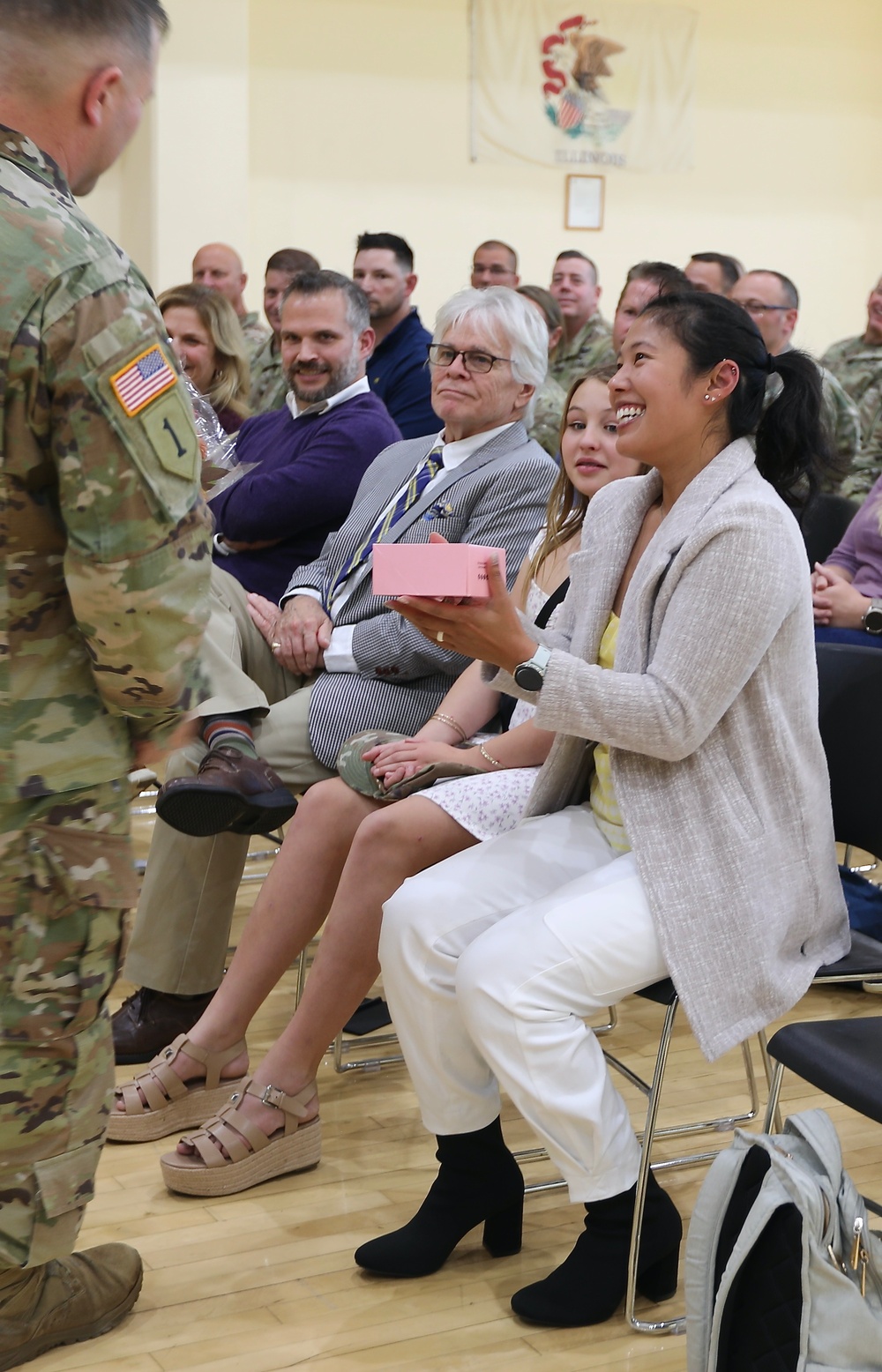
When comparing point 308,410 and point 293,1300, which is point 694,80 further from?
point 293,1300

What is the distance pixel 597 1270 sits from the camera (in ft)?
6.00

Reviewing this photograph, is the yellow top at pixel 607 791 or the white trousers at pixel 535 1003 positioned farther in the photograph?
the yellow top at pixel 607 791

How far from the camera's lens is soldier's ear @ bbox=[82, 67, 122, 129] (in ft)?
4.47

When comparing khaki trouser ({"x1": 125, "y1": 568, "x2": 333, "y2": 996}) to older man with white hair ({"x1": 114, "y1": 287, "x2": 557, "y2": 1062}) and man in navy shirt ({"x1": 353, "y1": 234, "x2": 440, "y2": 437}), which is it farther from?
man in navy shirt ({"x1": 353, "y1": 234, "x2": 440, "y2": 437})

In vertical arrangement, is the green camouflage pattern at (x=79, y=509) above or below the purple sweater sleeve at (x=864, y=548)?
above

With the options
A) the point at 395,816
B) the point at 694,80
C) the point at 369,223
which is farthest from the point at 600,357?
the point at 395,816

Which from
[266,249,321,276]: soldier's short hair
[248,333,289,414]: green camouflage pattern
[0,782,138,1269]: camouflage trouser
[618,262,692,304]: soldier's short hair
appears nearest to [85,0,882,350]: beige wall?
[266,249,321,276]: soldier's short hair

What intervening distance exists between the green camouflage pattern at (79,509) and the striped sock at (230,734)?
105cm

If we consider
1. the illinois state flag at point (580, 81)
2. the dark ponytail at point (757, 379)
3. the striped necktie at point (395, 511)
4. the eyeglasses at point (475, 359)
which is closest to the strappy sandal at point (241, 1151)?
the striped necktie at point (395, 511)

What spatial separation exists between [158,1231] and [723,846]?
1009 millimetres

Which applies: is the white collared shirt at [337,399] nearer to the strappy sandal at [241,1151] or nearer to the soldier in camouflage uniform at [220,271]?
the strappy sandal at [241,1151]

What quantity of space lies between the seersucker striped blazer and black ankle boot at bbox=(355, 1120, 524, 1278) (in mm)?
896

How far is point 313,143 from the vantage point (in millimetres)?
8055

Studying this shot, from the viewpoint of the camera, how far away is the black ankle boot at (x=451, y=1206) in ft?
6.31
